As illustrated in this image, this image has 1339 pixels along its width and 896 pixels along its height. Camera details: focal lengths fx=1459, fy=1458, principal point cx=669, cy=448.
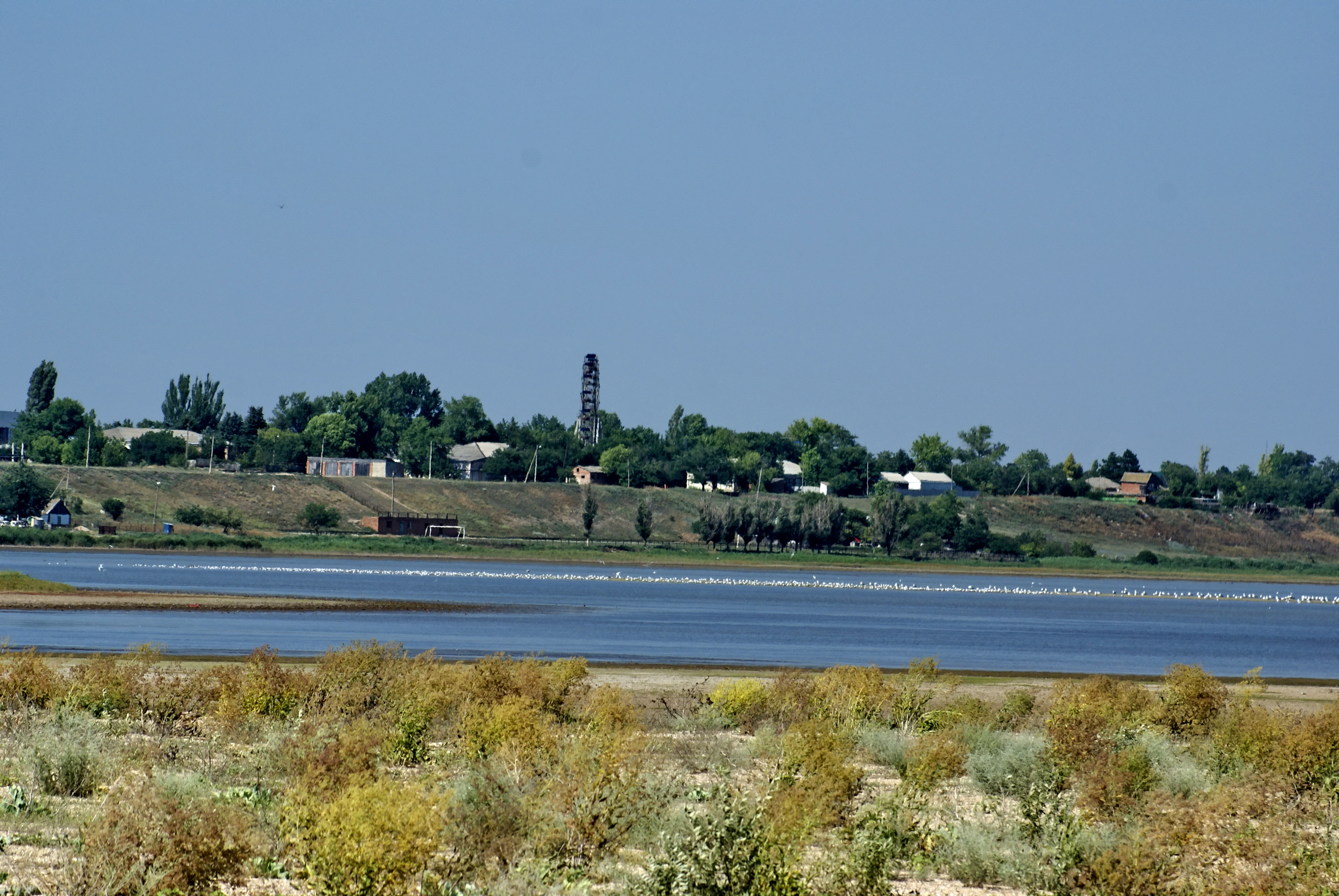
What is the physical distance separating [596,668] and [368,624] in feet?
51.1

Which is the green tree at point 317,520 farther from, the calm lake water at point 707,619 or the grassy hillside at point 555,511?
the calm lake water at point 707,619

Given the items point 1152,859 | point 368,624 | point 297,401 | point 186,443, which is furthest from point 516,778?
point 297,401

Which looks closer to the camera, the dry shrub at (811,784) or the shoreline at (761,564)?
the dry shrub at (811,784)

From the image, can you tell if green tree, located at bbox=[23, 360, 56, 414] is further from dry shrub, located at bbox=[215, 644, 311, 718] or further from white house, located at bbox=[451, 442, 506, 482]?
dry shrub, located at bbox=[215, 644, 311, 718]

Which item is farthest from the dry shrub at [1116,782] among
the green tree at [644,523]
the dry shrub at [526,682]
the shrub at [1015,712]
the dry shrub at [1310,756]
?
the green tree at [644,523]

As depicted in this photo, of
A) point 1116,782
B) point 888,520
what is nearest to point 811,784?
point 1116,782

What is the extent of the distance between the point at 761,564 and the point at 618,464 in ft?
193

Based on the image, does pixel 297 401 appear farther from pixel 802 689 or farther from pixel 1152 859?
pixel 1152 859

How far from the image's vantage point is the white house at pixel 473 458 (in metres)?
178

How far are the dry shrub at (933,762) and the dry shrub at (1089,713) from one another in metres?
1.17

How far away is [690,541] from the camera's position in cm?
13925

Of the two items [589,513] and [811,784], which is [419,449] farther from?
[811,784]

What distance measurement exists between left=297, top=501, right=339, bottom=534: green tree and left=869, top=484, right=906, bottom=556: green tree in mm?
47829

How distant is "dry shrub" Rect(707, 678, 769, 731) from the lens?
2270cm
